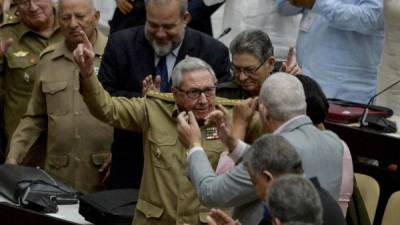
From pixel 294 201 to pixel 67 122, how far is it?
3.27 meters

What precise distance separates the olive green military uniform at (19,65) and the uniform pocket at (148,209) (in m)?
2.26

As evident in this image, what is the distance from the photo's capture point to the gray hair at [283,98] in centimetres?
564

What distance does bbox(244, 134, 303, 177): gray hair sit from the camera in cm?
509

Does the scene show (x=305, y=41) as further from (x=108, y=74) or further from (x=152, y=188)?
(x=152, y=188)

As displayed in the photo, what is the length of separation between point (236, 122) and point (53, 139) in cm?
188

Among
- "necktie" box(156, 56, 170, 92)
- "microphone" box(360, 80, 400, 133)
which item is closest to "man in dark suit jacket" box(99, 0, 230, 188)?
"necktie" box(156, 56, 170, 92)

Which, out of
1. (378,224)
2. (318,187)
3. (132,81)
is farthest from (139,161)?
(318,187)

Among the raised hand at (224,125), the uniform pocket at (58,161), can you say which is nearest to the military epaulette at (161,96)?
the raised hand at (224,125)

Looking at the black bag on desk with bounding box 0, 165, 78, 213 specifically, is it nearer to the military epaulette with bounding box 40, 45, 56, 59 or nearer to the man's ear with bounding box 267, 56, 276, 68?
the military epaulette with bounding box 40, 45, 56, 59

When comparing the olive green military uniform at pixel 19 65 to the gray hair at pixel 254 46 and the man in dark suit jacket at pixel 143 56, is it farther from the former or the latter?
the gray hair at pixel 254 46

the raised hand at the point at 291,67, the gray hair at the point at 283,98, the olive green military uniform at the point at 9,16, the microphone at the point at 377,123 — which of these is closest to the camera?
the gray hair at the point at 283,98

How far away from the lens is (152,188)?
6473 mm

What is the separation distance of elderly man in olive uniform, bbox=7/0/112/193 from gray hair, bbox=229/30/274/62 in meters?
1.22

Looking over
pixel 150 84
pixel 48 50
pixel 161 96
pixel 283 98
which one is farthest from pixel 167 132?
pixel 48 50
